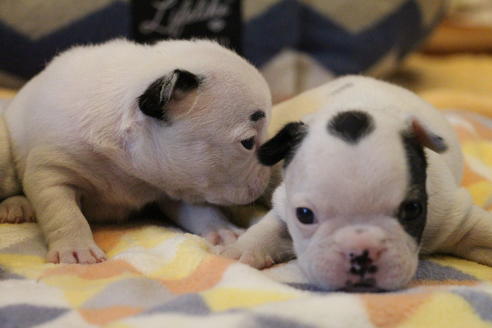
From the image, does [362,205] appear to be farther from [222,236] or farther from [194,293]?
[222,236]

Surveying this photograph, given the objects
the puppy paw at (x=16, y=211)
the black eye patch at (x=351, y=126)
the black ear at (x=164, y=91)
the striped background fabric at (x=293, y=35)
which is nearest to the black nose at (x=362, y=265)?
the black eye patch at (x=351, y=126)

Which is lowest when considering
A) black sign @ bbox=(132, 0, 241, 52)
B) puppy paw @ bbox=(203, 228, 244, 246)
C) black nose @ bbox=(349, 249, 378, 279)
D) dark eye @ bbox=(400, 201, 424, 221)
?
puppy paw @ bbox=(203, 228, 244, 246)

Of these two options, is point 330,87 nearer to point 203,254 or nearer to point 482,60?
point 203,254

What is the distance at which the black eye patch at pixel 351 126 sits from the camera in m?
1.58

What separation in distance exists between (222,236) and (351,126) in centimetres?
71

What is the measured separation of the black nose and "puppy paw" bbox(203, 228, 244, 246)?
2.10ft

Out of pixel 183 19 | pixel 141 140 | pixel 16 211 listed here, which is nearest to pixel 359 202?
pixel 141 140

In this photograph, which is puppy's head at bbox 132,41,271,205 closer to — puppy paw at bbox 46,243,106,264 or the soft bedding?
the soft bedding

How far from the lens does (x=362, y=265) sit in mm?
1500

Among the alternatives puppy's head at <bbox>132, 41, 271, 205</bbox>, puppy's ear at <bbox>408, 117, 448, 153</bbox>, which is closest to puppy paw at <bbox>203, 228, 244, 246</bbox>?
puppy's head at <bbox>132, 41, 271, 205</bbox>

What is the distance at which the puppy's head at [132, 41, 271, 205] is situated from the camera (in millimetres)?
1975

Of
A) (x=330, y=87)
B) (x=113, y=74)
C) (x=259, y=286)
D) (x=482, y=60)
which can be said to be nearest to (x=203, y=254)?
(x=259, y=286)

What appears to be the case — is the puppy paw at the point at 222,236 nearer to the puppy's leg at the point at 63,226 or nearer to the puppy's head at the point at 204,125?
the puppy's head at the point at 204,125

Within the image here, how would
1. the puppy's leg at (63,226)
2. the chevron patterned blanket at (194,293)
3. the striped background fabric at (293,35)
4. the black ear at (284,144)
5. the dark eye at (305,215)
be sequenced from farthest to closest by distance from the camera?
the striped background fabric at (293,35), the puppy's leg at (63,226), the black ear at (284,144), the dark eye at (305,215), the chevron patterned blanket at (194,293)
